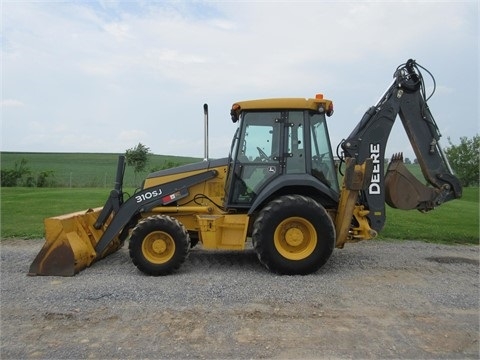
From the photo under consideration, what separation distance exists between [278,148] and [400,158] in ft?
7.52

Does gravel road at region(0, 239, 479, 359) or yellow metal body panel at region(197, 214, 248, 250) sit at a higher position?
yellow metal body panel at region(197, 214, 248, 250)

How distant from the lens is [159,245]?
7.18m

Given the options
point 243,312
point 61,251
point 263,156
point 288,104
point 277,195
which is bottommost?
point 243,312

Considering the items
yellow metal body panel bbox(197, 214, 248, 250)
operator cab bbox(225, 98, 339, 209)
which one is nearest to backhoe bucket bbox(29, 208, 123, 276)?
yellow metal body panel bbox(197, 214, 248, 250)

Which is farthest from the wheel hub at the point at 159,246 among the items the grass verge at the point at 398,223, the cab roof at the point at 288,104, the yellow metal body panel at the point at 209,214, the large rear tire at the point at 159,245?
the grass verge at the point at 398,223

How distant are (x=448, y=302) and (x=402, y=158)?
2994 millimetres

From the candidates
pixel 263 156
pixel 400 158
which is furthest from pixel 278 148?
pixel 400 158

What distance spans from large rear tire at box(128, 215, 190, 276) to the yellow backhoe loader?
0.02 m

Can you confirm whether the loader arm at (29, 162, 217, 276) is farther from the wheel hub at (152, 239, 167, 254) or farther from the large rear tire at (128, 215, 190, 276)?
the wheel hub at (152, 239, 167, 254)

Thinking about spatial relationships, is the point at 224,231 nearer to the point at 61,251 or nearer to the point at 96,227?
the point at 96,227

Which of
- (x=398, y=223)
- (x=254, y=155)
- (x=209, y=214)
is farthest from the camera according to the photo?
(x=398, y=223)

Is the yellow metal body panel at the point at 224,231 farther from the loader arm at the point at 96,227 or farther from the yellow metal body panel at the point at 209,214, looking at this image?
the loader arm at the point at 96,227

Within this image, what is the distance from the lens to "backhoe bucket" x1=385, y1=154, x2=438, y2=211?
7852 millimetres

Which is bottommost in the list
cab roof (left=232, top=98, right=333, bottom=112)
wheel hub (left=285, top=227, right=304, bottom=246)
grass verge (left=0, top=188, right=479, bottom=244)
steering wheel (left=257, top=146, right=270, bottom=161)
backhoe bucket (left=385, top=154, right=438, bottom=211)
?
grass verge (left=0, top=188, right=479, bottom=244)
